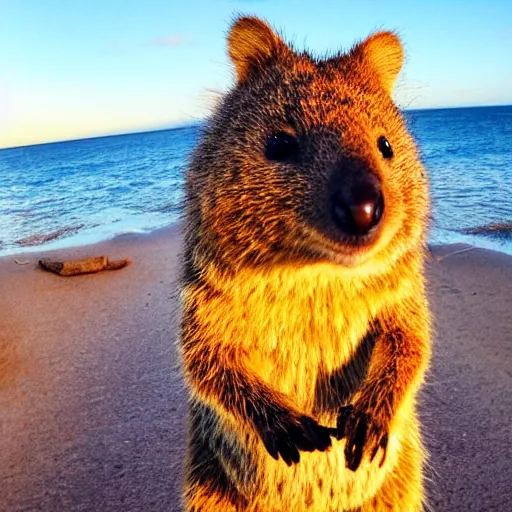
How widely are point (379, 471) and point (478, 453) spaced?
220 cm

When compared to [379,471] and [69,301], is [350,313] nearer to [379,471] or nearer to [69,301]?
[379,471]

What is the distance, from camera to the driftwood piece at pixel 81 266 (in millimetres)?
10227

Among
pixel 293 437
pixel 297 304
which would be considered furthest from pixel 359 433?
pixel 297 304

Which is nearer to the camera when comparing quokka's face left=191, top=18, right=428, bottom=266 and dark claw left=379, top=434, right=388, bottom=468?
quokka's face left=191, top=18, right=428, bottom=266

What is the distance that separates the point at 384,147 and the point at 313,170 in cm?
54

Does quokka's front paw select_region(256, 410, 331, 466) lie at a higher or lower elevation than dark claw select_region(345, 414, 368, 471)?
higher

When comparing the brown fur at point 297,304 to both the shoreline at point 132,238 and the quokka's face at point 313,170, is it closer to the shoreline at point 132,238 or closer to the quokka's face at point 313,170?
the quokka's face at point 313,170

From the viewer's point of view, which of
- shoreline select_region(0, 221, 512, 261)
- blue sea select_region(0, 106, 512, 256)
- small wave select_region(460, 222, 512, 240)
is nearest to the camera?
shoreline select_region(0, 221, 512, 261)

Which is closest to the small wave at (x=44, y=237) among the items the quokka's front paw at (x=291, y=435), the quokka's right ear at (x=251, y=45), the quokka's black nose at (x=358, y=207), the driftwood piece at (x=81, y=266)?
the driftwood piece at (x=81, y=266)

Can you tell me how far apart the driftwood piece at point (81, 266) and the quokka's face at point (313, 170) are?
24.8ft

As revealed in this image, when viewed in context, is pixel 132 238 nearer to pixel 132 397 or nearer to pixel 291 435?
pixel 132 397

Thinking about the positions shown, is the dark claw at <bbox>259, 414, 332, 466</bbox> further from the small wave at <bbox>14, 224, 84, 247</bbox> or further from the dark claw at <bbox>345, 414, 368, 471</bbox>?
the small wave at <bbox>14, 224, 84, 247</bbox>

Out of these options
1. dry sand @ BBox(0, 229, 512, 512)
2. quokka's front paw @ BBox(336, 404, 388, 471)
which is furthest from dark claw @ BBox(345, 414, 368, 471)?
dry sand @ BBox(0, 229, 512, 512)

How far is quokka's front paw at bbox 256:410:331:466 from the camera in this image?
2.74 m
